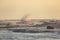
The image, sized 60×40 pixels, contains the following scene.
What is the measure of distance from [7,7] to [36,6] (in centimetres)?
27

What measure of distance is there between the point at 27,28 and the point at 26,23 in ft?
0.16

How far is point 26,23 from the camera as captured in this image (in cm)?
124

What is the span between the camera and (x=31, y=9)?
1243mm

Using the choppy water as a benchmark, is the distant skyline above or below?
above

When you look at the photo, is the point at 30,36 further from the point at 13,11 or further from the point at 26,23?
the point at 13,11

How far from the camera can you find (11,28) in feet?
4.04

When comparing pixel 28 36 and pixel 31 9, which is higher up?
pixel 31 9

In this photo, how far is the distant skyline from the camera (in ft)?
4.07

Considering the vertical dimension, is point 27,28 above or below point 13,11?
below

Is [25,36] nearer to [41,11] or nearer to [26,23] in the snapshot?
Result: [26,23]

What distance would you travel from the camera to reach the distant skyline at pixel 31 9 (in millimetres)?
1239

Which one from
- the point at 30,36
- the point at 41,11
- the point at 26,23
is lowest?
the point at 30,36

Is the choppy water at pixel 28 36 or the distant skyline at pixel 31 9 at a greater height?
the distant skyline at pixel 31 9

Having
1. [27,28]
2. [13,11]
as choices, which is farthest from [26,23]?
[13,11]
